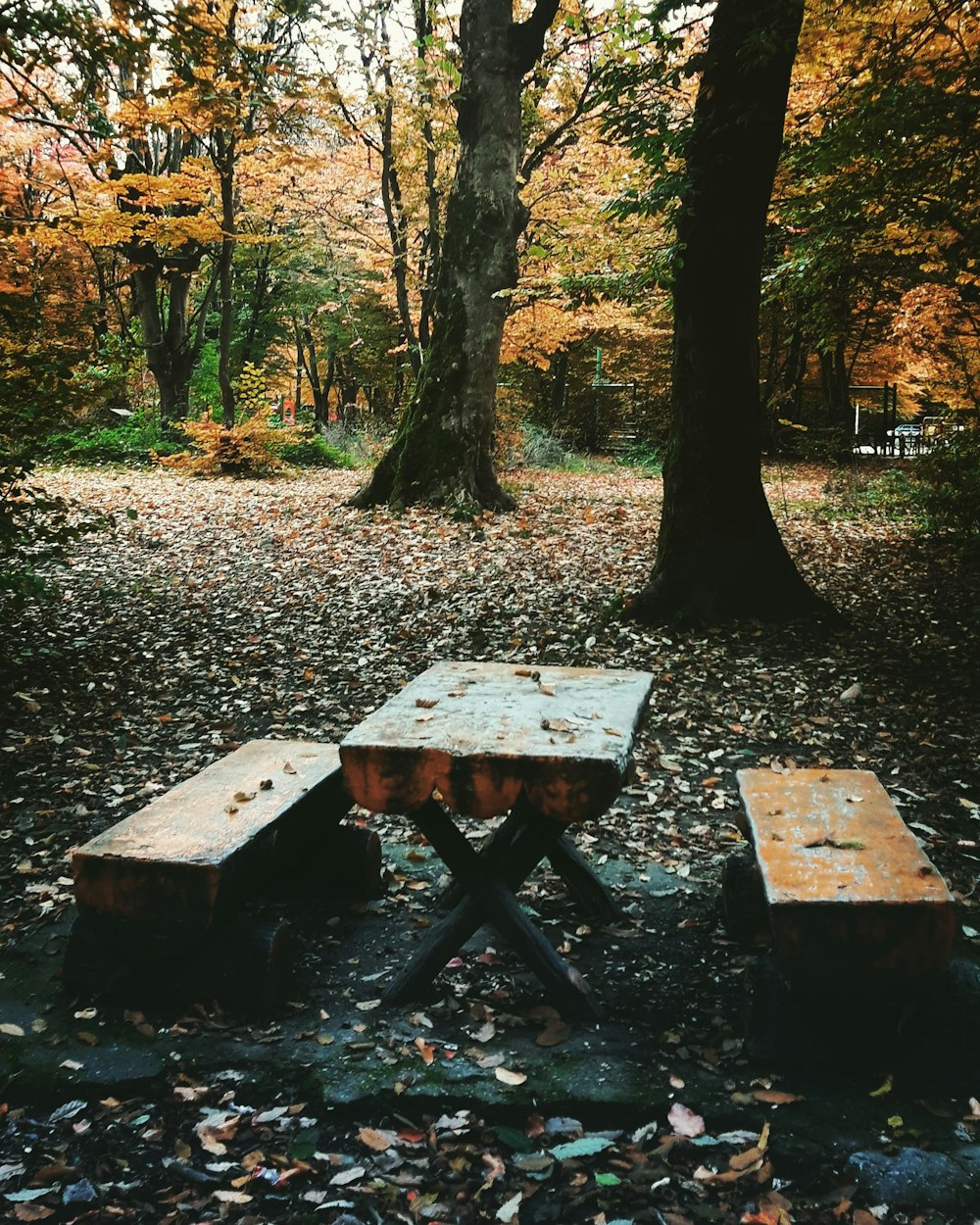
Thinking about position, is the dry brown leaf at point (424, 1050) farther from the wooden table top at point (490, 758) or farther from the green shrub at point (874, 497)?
the green shrub at point (874, 497)

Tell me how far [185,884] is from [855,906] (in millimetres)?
1910

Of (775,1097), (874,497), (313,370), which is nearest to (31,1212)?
(775,1097)

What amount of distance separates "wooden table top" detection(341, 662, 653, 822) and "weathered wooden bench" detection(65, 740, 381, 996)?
1.62 ft

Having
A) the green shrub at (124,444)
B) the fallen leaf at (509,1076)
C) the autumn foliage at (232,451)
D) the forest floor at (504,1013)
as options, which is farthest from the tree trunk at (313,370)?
the fallen leaf at (509,1076)

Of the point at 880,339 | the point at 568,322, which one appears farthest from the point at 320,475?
the point at 880,339

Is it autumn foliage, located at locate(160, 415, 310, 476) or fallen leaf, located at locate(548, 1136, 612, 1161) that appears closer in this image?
fallen leaf, located at locate(548, 1136, 612, 1161)

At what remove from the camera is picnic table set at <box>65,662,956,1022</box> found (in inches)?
101

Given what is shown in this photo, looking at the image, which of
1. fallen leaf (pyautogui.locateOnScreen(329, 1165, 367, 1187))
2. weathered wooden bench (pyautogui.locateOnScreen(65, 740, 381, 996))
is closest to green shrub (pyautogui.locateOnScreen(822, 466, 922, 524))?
weathered wooden bench (pyautogui.locateOnScreen(65, 740, 381, 996))

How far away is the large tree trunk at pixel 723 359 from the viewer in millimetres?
6656

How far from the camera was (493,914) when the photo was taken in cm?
299

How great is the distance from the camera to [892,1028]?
2631mm

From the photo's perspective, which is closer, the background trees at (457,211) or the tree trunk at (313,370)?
the background trees at (457,211)

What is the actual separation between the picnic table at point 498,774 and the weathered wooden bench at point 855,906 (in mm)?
554

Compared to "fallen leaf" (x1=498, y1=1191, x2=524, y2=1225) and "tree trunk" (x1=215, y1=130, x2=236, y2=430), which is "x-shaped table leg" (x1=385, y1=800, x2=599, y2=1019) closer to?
"fallen leaf" (x1=498, y1=1191, x2=524, y2=1225)
